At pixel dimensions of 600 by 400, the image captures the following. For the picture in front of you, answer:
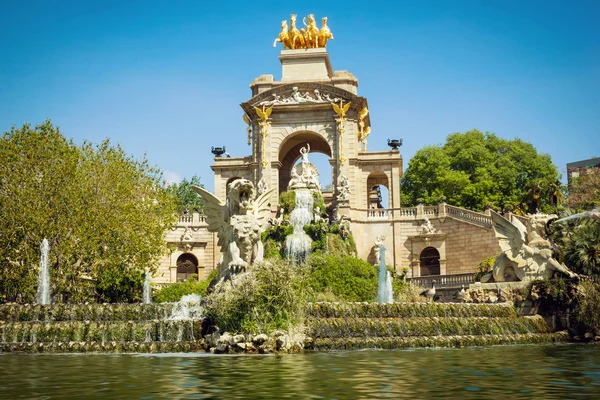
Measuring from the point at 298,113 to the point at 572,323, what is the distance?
30.8 meters

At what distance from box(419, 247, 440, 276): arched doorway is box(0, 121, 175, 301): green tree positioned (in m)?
21.9

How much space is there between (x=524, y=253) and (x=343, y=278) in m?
10.9

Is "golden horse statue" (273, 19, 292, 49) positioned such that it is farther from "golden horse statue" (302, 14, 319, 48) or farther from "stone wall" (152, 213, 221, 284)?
"stone wall" (152, 213, 221, 284)

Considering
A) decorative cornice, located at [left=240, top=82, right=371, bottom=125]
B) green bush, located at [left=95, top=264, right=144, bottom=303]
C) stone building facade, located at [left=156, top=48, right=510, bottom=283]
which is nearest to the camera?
green bush, located at [left=95, top=264, right=144, bottom=303]

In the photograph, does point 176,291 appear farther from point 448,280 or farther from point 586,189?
point 586,189

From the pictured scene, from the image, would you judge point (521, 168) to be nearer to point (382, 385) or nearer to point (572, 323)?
point (572, 323)

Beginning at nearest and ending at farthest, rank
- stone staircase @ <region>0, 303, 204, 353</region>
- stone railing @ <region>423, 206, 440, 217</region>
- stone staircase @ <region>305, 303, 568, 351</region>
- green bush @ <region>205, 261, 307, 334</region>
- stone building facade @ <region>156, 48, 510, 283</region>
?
green bush @ <region>205, 261, 307, 334</region>, stone staircase @ <region>0, 303, 204, 353</region>, stone staircase @ <region>305, 303, 568, 351</region>, stone building facade @ <region>156, 48, 510, 283</region>, stone railing @ <region>423, 206, 440, 217</region>

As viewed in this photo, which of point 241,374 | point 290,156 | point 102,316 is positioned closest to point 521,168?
point 290,156

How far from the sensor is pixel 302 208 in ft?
143

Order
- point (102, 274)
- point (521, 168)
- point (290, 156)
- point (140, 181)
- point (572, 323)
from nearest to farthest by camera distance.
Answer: point (572, 323) → point (102, 274) → point (140, 181) → point (290, 156) → point (521, 168)

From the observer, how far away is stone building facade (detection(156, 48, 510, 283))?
4678 cm

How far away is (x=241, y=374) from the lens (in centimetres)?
1087

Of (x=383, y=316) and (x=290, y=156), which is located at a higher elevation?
(x=290, y=156)

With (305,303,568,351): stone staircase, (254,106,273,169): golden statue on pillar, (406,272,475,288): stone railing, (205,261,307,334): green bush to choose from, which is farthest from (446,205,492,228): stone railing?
(205,261,307,334): green bush
